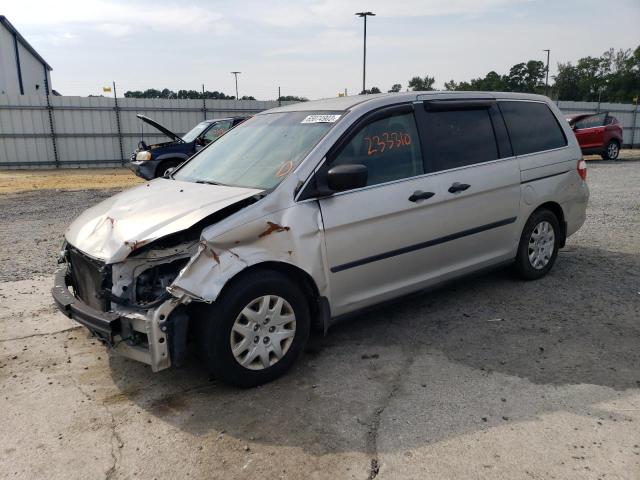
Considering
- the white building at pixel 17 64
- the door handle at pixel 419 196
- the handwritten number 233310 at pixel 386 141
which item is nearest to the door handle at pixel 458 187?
the door handle at pixel 419 196

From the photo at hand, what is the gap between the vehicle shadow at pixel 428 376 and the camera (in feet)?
9.82

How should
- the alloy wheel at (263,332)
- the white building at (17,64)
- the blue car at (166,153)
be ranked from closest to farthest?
the alloy wheel at (263,332)
the blue car at (166,153)
the white building at (17,64)

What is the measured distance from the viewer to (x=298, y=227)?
3416 millimetres

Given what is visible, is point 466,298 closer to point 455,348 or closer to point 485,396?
point 455,348

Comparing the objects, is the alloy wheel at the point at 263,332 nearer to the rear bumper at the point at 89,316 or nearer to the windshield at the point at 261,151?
the rear bumper at the point at 89,316

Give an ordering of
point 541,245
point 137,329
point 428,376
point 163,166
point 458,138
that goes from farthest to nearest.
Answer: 1. point 163,166
2. point 541,245
3. point 458,138
4. point 428,376
5. point 137,329

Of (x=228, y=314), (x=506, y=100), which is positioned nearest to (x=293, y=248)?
(x=228, y=314)

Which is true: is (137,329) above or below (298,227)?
below

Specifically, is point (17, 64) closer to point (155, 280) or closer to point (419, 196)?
point (155, 280)

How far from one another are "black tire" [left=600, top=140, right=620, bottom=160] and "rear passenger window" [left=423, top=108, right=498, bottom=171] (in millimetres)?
16701

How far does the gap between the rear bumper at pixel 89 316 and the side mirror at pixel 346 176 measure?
1571mm

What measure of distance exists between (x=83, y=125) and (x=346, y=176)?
18819mm

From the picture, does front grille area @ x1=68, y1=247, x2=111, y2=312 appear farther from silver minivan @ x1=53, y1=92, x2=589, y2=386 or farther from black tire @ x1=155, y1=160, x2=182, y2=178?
black tire @ x1=155, y1=160, x2=182, y2=178

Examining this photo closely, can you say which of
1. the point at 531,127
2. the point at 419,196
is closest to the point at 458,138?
the point at 419,196
